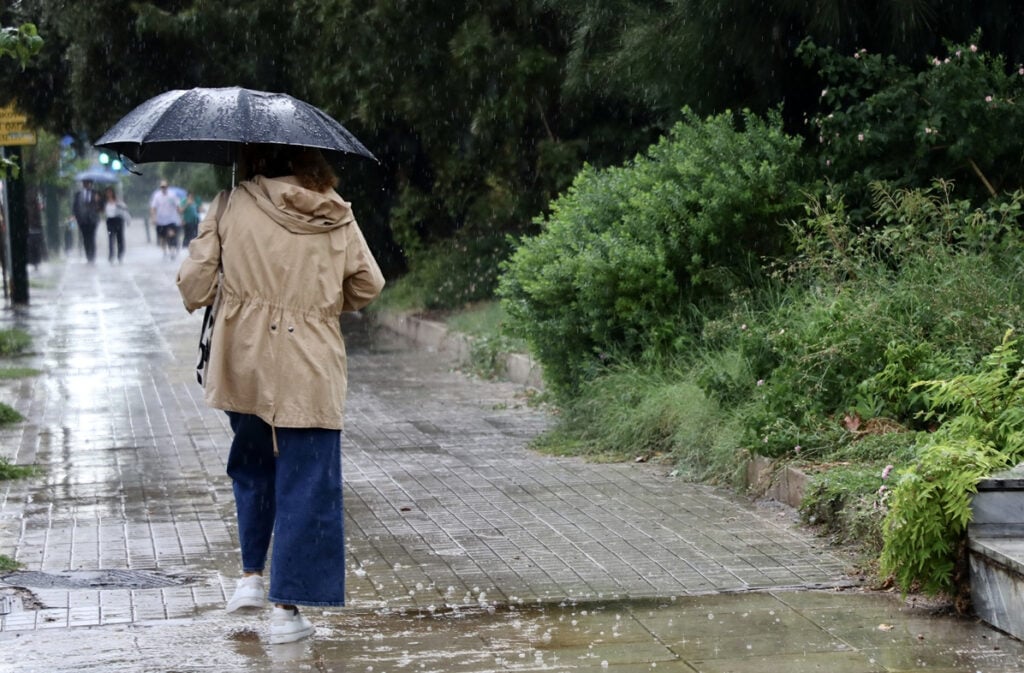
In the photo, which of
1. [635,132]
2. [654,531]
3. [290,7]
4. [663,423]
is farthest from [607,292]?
[290,7]

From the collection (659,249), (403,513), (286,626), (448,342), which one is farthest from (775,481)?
(448,342)

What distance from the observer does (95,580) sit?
6137 mm

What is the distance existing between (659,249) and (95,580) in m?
4.71

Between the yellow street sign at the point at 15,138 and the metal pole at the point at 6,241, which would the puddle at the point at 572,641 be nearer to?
the yellow street sign at the point at 15,138

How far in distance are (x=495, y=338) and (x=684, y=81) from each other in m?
3.93

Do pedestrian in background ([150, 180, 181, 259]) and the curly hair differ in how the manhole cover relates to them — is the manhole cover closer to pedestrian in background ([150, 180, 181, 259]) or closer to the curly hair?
the curly hair

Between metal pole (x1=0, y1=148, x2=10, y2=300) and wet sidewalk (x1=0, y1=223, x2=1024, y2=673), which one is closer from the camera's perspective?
wet sidewalk (x1=0, y1=223, x2=1024, y2=673)

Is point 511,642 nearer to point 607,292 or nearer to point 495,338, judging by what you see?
point 607,292

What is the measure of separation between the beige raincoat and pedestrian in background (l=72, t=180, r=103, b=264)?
Result: 105 feet

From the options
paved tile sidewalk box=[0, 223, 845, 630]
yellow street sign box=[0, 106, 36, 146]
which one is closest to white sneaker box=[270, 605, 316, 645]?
paved tile sidewalk box=[0, 223, 845, 630]

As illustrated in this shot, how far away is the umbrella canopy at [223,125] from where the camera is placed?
17.6 feet

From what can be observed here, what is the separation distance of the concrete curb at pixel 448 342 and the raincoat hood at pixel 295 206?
587 centimetres

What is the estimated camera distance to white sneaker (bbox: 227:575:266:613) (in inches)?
219

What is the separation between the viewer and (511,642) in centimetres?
523
